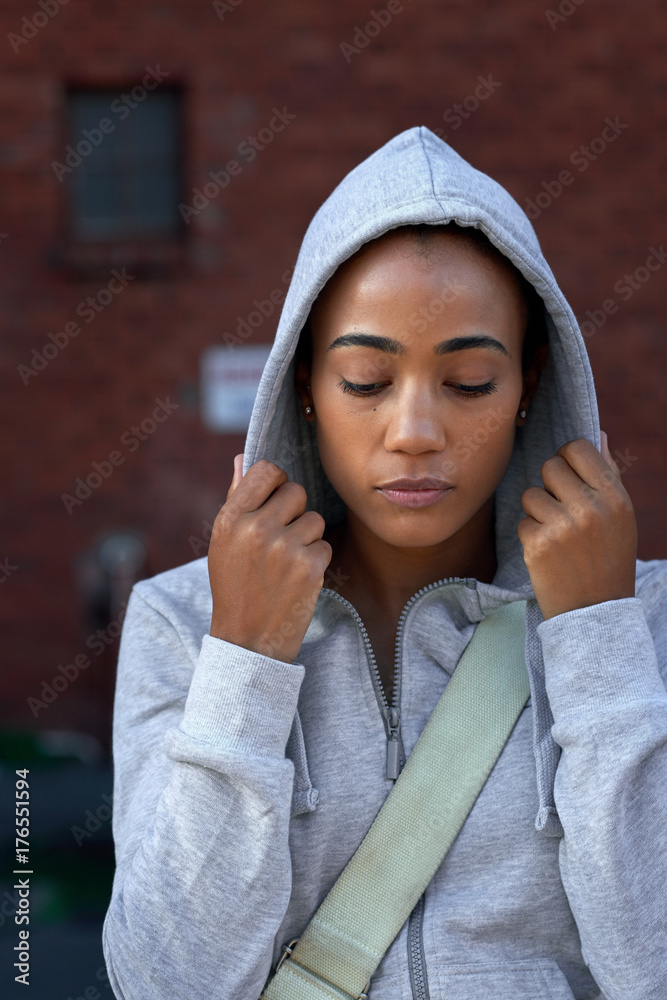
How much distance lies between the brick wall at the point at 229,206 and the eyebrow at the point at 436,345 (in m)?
5.73

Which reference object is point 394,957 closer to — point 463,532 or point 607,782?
point 607,782

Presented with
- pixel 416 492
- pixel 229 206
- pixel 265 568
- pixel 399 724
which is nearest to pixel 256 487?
pixel 265 568

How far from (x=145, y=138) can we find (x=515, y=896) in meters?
6.94

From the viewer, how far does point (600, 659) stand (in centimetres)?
167

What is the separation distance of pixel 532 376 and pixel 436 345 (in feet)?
1.27

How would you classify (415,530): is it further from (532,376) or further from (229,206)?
(229,206)

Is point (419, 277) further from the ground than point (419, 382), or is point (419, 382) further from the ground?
point (419, 277)

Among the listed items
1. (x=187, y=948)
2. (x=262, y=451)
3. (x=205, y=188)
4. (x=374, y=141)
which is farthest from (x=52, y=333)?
(x=187, y=948)

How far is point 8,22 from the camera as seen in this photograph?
7445 mm

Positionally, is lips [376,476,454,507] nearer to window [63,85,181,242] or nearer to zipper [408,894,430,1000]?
zipper [408,894,430,1000]

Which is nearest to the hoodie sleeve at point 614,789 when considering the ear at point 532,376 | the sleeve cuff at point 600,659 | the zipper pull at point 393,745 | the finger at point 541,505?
the sleeve cuff at point 600,659

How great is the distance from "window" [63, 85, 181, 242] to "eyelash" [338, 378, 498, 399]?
20.0 feet

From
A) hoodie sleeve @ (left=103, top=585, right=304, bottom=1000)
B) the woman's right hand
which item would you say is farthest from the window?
hoodie sleeve @ (left=103, top=585, right=304, bottom=1000)

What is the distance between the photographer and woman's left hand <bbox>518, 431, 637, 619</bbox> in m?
1.73
